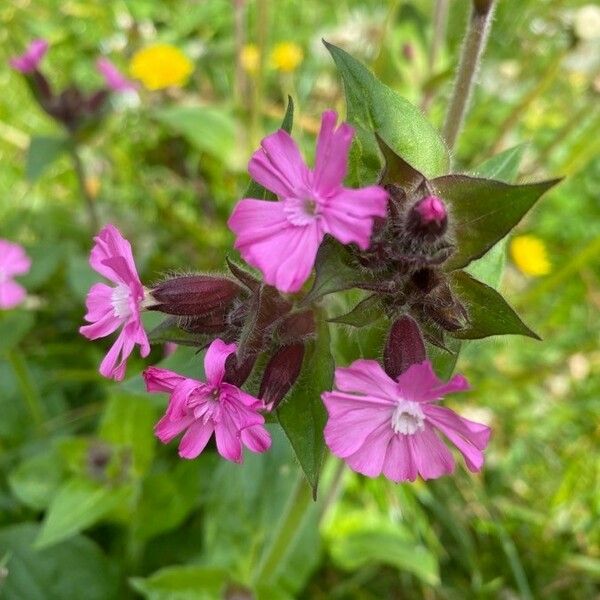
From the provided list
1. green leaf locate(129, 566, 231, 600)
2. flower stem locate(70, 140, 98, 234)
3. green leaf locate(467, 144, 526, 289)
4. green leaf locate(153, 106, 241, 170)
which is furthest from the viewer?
green leaf locate(153, 106, 241, 170)

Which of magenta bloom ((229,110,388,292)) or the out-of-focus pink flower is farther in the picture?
the out-of-focus pink flower

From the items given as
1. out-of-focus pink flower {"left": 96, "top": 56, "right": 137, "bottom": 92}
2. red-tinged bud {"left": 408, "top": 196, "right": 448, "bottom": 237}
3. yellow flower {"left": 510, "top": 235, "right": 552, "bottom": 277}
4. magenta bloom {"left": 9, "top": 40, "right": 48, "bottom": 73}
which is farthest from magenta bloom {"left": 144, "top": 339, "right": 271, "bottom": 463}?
yellow flower {"left": 510, "top": 235, "right": 552, "bottom": 277}

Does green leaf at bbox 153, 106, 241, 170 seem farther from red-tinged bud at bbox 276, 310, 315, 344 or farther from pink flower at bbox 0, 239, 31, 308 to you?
red-tinged bud at bbox 276, 310, 315, 344

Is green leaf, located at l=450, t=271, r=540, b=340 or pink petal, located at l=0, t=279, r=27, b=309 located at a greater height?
green leaf, located at l=450, t=271, r=540, b=340

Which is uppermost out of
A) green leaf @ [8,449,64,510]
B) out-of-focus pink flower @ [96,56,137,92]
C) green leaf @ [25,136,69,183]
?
out-of-focus pink flower @ [96,56,137,92]

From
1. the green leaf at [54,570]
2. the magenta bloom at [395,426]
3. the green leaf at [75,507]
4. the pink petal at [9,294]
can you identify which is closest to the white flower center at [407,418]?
the magenta bloom at [395,426]

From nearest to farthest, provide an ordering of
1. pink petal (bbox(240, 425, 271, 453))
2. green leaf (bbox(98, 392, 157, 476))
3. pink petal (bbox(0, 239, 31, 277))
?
pink petal (bbox(240, 425, 271, 453)) < green leaf (bbox(98, 392, 157, 476)) < pink petal (bbox(0, 239, 31, 277))

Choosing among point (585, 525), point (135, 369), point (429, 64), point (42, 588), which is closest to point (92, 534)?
point (42, 588)

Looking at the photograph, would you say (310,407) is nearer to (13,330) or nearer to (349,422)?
(349,422)
